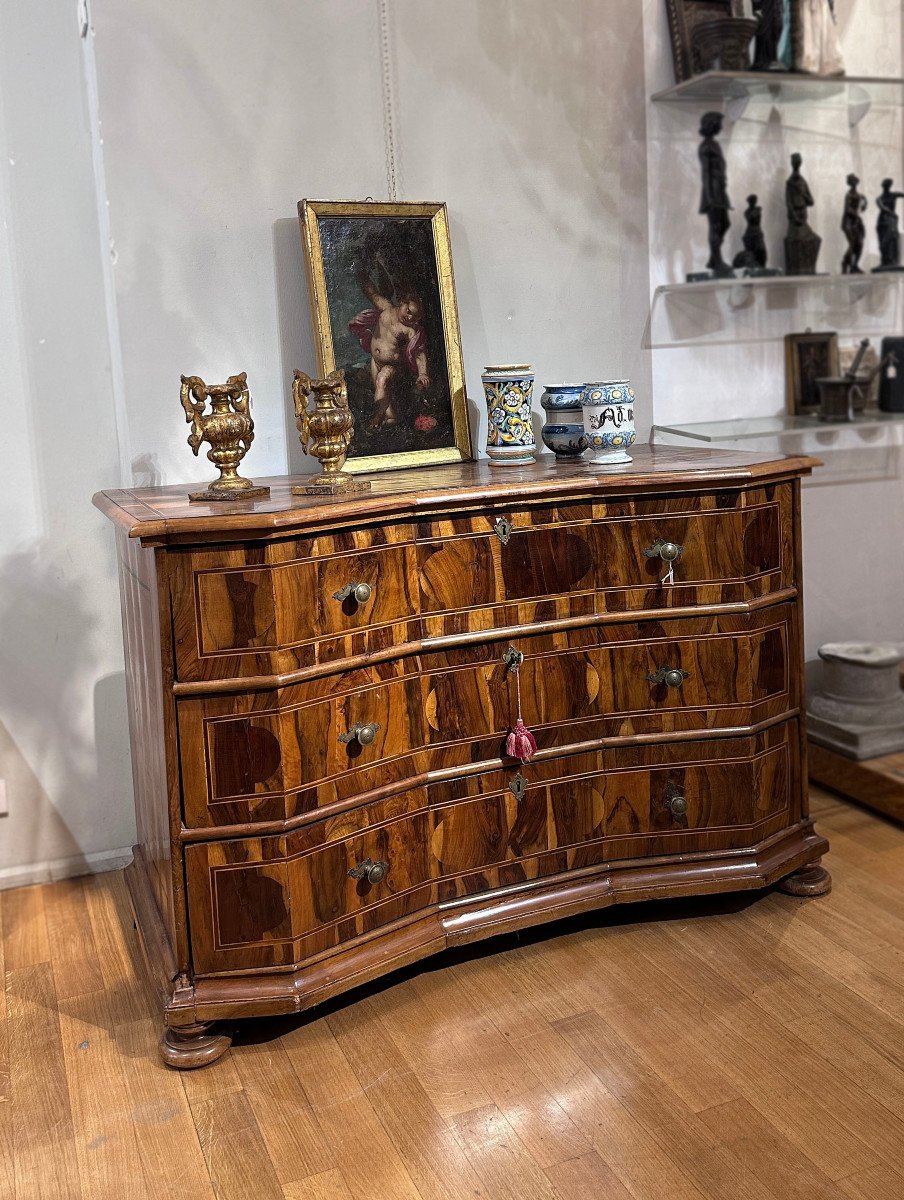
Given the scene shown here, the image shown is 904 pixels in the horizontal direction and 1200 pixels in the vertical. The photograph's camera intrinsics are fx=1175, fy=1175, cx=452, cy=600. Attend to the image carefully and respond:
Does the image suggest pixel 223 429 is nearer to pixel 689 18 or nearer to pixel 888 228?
pixel 689 18

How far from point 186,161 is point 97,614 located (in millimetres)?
1116

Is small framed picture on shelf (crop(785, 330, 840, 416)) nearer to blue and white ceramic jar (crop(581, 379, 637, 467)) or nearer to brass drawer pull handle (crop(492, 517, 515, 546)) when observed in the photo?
blue and white ceramic jar (crop(581, 379, 637, 467))

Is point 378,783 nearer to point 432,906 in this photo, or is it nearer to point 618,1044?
point 432,906

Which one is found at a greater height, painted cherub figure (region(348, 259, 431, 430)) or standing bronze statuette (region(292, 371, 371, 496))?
painted cherub figure (region(348, 259, 431, 430))

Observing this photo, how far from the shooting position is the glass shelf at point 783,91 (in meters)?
3.12

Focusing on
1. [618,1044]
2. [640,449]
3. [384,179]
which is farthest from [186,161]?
[618,1044]

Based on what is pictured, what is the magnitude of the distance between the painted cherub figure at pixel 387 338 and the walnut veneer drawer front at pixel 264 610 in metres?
0.70

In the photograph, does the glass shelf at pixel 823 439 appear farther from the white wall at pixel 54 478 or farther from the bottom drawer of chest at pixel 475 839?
the white wall at pixel 54 478

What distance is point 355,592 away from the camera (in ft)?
7.45

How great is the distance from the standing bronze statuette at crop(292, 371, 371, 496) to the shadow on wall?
85cm

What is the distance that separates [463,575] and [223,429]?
0.57 meters

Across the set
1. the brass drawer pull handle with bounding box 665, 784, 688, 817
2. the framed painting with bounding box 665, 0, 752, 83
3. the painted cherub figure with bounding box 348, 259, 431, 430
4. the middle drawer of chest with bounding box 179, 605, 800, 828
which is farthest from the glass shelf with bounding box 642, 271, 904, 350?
the brass drawer pull handle with bounding box 665, 784, 688, 817

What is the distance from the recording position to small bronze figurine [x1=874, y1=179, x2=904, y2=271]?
3.41m

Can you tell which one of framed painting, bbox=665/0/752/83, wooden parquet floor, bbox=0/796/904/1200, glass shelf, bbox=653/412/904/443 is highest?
framed painting, bbox=665/0/752/83
